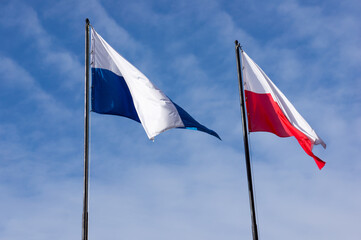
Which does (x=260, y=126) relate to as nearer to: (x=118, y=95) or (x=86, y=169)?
(x=118, y=95)

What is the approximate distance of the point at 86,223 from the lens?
19.5 meters

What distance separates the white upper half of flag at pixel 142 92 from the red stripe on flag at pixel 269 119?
426cm

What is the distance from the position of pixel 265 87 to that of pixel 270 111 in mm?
1290

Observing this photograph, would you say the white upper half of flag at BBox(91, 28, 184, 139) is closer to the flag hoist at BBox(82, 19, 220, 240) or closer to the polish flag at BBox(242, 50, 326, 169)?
the flag hoist at BBox(82, 19, 220, 240)

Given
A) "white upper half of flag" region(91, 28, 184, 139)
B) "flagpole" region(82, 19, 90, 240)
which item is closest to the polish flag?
"white upper half of flag" region(91, 28, 184, 139)

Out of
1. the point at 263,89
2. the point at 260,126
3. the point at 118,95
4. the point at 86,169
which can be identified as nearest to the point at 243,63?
the point at 263,89

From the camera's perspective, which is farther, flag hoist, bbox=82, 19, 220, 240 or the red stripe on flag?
the red stripe on flag

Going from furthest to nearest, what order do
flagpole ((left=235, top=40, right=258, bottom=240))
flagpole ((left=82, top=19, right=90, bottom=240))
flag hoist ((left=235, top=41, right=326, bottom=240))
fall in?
flag hoist ((left=235, top=41, right=326, bottom=240))
flagpole ((left=235, top=40, right=258, bottom=240))
flagpole ((left=82, top=19, right=90, bottom=240))

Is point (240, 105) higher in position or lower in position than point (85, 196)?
higher

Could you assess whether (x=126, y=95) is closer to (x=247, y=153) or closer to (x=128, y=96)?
(x=128, y=96)

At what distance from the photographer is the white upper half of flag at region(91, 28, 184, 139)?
73.7 ft

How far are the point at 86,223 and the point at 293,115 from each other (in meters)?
11.5

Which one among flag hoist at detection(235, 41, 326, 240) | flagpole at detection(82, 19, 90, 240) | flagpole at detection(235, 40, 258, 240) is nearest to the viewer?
flagpole at detection(82, 19, 90, 240)

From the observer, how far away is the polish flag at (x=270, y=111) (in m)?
25.0
